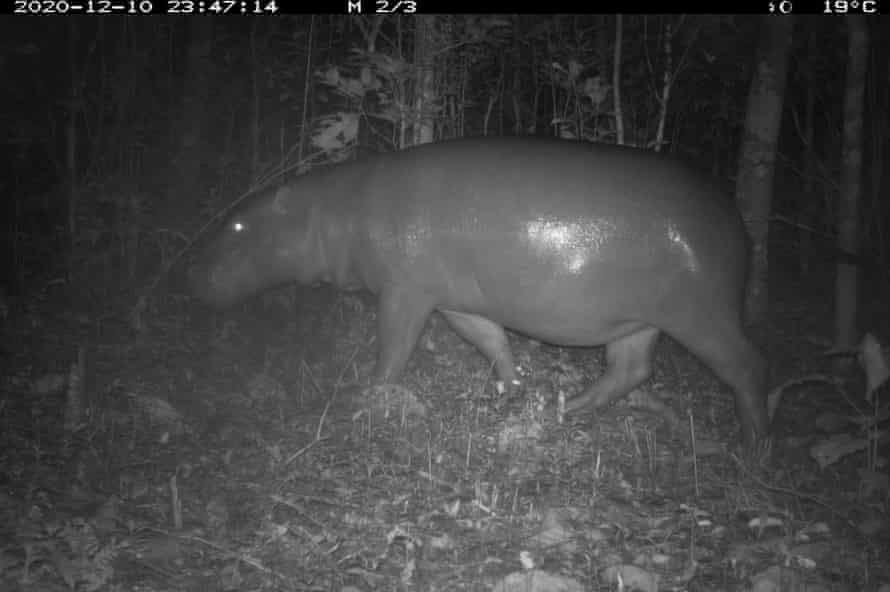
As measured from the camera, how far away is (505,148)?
5.59 m

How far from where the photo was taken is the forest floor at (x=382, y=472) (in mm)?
3770

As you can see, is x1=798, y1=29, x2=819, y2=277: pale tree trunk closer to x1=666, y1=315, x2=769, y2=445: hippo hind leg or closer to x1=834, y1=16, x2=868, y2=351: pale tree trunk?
x1=834, y1=16, x2=868, y2=351: pale tree trunk

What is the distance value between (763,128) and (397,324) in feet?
11.6

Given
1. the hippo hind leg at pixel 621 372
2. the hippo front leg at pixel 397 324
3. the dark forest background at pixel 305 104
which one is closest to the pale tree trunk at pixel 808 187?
the dark forest background at pixel 305 104

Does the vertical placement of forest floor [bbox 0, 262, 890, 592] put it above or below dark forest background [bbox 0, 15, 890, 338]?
below

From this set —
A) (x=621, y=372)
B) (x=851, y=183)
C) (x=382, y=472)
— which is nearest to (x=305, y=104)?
(x=621, y=372)

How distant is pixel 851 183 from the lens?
6637 millimetres

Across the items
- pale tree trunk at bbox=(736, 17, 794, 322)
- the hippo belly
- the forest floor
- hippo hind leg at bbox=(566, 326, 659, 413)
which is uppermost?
pale tree trunk at bbox=(736, 17, 794, 322)

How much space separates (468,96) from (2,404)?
6084 millimetres

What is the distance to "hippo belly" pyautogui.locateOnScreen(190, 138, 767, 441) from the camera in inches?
205

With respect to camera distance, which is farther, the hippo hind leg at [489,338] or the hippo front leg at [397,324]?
the hippo hind leg at [489,338]

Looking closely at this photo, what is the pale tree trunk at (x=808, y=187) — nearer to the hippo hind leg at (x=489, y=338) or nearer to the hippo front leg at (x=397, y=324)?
the hippo hind leg at (x=489, y=338)

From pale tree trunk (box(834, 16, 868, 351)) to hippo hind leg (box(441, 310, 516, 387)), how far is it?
8.05 feet

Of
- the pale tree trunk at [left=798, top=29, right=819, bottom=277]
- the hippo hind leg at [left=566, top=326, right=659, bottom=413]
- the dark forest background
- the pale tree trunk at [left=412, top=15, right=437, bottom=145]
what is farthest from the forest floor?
the pale tree trunk at [left=798, top=29, right=819, bottom=277]
